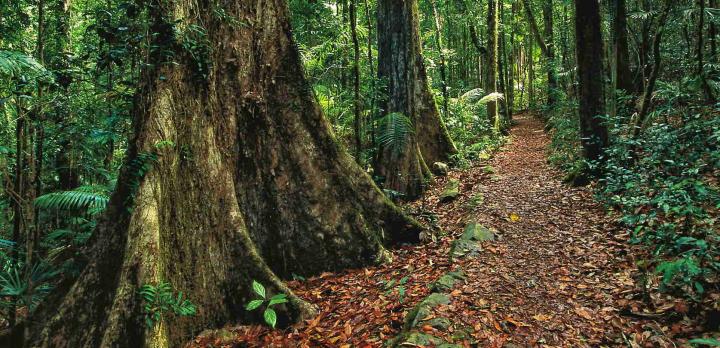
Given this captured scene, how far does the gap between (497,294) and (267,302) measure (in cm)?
228

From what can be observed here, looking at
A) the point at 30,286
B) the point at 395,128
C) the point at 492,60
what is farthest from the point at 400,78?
the point at 492,60

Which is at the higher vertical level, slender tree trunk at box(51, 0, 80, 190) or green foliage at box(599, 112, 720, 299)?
slender tree trunk at box(51, 0, 80, 190)

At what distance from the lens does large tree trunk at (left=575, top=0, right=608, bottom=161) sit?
24.5ft

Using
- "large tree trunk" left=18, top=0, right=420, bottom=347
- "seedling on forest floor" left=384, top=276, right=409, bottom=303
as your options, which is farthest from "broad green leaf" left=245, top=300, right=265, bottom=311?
"seedling on forest floor" left=384, top=276, right=409, bottom=303

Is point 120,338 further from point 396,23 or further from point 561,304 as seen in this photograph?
point 396,23

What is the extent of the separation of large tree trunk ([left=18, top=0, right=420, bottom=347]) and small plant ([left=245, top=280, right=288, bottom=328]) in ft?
0.39

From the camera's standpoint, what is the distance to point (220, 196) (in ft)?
14.2

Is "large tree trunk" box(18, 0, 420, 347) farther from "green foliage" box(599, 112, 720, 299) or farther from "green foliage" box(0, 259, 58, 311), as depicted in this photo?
"green foliage" box(599, 112, 720, 299)

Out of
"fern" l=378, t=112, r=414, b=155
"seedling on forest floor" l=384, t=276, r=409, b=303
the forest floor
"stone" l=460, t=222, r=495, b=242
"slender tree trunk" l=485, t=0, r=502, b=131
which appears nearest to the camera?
the forest floor

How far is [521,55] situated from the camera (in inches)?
1479

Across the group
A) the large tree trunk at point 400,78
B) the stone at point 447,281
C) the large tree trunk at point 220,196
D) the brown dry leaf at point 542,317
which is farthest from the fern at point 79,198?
the brown dry leaf at point 542,317

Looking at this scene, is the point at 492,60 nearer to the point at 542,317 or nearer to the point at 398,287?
the point at 398,287

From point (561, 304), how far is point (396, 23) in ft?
20.6

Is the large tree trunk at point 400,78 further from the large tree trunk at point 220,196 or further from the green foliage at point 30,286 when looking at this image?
the green foliage at point 30,286
